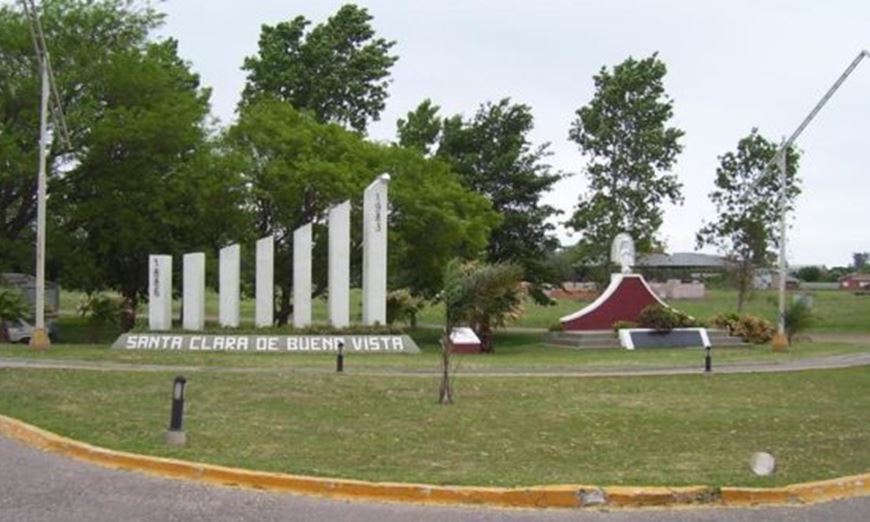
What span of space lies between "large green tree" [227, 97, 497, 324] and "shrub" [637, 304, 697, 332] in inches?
282

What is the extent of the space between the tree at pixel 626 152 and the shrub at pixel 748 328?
11.4 metres

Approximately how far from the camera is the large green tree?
3884 cm

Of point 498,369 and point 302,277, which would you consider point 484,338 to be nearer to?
point 302,277

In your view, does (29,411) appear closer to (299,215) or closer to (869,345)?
(299,215)

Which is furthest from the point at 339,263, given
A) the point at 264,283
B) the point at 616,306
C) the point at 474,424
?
the point at 474,424

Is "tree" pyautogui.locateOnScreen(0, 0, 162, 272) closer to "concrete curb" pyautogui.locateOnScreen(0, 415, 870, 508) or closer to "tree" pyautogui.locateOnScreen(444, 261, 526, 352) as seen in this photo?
"tree" pyautogui.locateOnScreen(444, 261, 526, 352)

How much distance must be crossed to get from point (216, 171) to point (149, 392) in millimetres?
23646

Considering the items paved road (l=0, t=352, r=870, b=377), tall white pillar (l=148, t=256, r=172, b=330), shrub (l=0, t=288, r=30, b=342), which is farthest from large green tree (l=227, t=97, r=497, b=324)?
paved road (l=0, t=352, r=870, b=377)

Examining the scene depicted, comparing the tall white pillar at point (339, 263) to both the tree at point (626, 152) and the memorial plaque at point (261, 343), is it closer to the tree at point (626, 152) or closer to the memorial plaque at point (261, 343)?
the memorial plaque at point (261, 343)

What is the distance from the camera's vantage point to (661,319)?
130ft

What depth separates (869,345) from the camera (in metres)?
37.6

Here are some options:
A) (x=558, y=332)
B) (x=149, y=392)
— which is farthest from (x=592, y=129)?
(x=149, y=392)

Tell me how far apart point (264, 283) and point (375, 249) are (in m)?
3.72

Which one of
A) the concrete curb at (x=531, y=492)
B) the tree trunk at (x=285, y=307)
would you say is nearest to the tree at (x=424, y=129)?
the tree trunk at (x=285, y=307)
